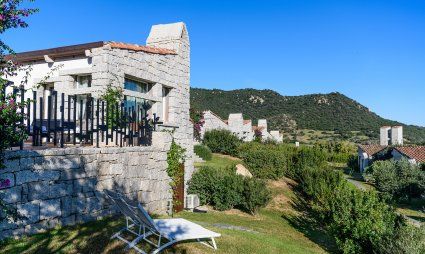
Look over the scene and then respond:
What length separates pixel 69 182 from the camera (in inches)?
268

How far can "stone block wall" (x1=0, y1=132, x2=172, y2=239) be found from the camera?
586 centimetres

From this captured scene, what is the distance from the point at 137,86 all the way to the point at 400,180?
76.1 ft

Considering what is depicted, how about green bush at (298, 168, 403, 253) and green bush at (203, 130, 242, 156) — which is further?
green bush at (203, 130, 242, 156)

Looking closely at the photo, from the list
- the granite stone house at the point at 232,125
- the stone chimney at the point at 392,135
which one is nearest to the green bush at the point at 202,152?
the granite stone house at the point at 232,125

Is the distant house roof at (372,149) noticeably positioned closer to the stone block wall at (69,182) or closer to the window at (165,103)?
the window at (165,103)

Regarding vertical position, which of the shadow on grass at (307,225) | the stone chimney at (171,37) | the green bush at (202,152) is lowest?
the shadow on grass at (307,225)

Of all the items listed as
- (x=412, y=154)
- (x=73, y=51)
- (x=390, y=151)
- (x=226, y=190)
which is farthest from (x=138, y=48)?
(x=390, y=151)

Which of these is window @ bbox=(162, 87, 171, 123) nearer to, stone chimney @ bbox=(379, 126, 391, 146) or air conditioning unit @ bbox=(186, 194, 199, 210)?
air conditioning unit @ bbox=(186, 194, 199, 210)

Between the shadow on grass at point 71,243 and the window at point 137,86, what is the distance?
572 cm

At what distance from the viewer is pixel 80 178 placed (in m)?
7.07

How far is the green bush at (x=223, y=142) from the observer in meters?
27.6

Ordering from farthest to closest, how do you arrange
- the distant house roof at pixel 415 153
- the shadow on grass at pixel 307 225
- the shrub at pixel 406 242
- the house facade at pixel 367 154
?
the house facade at pixel 367 154
the distant house roof at pixel 415 153
the shadow on grass at pixel 307 225
the shrub at pixel 406 242

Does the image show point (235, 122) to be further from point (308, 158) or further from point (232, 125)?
point (308, 158)

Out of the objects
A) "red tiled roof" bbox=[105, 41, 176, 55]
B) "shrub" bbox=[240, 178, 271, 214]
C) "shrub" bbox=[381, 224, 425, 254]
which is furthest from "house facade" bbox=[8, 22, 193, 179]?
"shrub" bbox=[381, 224, 425, 254]
